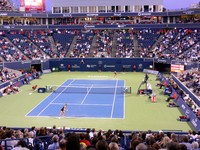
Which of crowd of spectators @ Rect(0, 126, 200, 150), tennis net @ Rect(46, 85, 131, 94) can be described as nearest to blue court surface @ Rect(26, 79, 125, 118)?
tennis net @ Rect(46, 85, 131, 94)

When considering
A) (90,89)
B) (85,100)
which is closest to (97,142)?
(85,100)

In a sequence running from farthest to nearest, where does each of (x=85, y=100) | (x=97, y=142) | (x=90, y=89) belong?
(x=90, y=89)
(x=85, y=100)
(x=97, y=142)

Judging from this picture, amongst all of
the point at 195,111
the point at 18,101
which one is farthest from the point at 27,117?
the point at 195,111

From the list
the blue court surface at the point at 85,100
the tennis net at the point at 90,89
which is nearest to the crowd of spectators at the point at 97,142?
the blue court surface at the point at 85,100

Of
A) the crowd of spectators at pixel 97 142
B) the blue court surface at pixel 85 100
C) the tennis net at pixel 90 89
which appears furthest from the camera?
the tennis net at pixel 90 89

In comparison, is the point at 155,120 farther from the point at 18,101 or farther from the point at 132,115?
the point at 18,101

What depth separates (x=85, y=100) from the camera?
116 feet

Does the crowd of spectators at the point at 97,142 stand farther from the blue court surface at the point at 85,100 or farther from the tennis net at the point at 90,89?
the tennis net at the point at 90,89

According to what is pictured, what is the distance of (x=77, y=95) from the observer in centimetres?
3812

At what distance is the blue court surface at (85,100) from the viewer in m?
29.8

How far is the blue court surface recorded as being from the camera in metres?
29.8

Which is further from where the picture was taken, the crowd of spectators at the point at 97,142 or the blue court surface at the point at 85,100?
the blue court surface at the point at 85,100

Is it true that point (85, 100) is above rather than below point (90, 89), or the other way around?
below

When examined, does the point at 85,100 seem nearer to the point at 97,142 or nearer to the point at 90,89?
the point at 90,89
